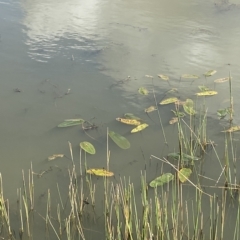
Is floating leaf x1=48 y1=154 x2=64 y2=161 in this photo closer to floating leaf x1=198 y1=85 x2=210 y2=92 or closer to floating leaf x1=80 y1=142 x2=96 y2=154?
floating leaf x1=80 y1=142 x2=96 y2=154

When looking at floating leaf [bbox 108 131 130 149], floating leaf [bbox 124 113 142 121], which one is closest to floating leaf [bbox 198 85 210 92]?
floating leaf [bbox 124 113 142 121]

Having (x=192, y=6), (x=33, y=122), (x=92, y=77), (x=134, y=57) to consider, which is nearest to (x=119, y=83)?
(x=92, y=77)

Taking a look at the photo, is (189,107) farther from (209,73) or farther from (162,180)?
(162,180)

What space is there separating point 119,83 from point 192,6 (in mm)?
2196

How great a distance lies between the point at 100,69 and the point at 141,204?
60.8 inches

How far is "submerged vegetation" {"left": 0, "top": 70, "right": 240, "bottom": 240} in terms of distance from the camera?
4.98 ft

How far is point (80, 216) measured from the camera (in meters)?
1.84

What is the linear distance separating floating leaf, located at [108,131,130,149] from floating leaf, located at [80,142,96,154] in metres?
0.14

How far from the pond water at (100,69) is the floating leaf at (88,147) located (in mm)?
44

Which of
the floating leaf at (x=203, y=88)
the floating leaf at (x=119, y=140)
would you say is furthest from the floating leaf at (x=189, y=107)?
the floating leaf at (x=119, y=140)

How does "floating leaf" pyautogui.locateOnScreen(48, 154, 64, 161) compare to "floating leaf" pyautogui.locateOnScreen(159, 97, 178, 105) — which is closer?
"floating leaf" pyautogui.locateOnScreen(48, 154, 64, 161)

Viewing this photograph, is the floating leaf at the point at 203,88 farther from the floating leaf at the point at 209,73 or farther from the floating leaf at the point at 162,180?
the floating leaf at the point at 162,180

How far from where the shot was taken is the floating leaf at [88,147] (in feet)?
7.48

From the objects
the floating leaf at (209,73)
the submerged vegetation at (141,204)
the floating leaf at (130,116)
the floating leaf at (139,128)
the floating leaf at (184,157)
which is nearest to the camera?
the submerged vegetation at (141,204)
